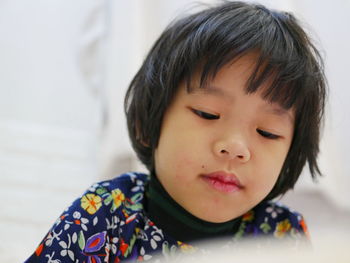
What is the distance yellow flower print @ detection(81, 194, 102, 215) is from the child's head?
0.39 feet

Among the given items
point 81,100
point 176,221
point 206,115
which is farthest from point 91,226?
point 81,100

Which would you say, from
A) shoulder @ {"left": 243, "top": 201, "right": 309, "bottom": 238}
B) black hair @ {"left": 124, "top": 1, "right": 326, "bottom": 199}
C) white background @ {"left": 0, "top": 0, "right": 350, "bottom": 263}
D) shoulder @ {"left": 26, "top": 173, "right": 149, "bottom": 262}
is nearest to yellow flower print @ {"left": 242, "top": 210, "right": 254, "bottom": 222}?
shoulder @ {"left": 243, "top": 201, "right": 309, "bottom": 238}

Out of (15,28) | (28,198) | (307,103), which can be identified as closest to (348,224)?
(307,103)

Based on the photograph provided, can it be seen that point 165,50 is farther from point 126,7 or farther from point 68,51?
point 68,51

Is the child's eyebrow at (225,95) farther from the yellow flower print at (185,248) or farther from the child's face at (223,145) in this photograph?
the yellow flower print at (185,248)

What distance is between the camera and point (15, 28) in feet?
5.14

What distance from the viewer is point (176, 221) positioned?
950 mm

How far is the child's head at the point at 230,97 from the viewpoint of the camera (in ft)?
2.79

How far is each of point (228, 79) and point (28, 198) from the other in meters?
0.68

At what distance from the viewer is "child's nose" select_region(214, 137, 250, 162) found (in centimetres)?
83

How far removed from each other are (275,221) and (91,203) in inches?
15.2

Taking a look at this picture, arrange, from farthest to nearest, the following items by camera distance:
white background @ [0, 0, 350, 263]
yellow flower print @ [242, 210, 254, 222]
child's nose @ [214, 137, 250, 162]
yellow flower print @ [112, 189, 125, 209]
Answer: white background @ [0, 0, 350, 263], yellow flower print @ [242, 210, 254, 222], yellow flower print @ [112, 189, 125, 209], child's nose @ [214, 137, 250, 162]

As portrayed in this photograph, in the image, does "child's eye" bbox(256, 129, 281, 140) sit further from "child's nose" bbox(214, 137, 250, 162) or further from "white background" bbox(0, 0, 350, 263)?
"white background" bbox(0, 0, 350, 263)

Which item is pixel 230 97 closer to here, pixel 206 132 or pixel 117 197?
pixel 206 132
